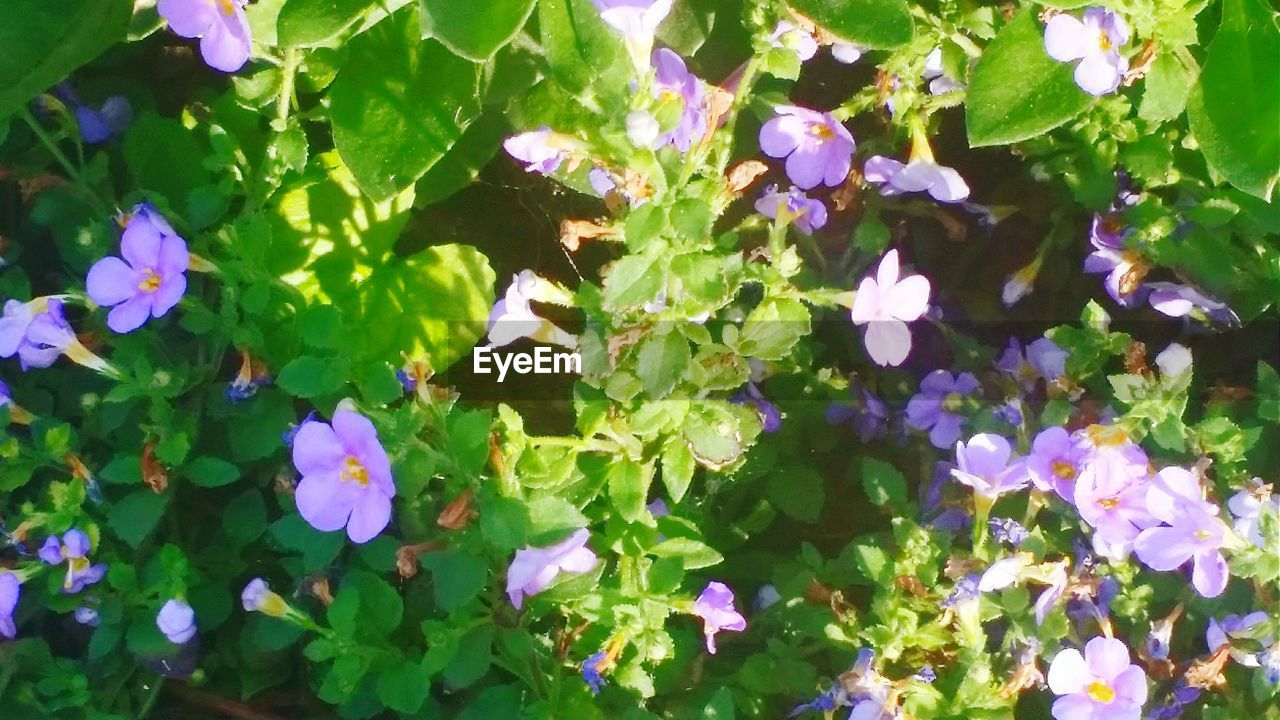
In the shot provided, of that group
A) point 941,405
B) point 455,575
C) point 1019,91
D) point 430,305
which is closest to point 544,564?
point 455,575

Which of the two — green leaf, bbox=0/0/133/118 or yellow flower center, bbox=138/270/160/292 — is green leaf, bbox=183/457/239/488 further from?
green leaf, bbox=0/0/133/118

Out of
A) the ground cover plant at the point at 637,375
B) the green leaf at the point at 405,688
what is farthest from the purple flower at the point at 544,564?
the green leaf at the point at 405,688

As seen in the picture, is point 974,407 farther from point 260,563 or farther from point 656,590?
point 260,563

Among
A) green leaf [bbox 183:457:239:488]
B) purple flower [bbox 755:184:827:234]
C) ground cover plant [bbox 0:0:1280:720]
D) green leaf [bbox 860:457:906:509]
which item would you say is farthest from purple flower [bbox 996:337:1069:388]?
green leaf [bbox 183:457:239:488]

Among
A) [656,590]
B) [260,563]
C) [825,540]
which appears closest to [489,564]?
[656,590]

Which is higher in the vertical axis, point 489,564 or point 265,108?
point 265,108

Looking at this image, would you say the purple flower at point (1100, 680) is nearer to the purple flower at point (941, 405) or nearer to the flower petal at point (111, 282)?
the purple flower at point (941, 405)
